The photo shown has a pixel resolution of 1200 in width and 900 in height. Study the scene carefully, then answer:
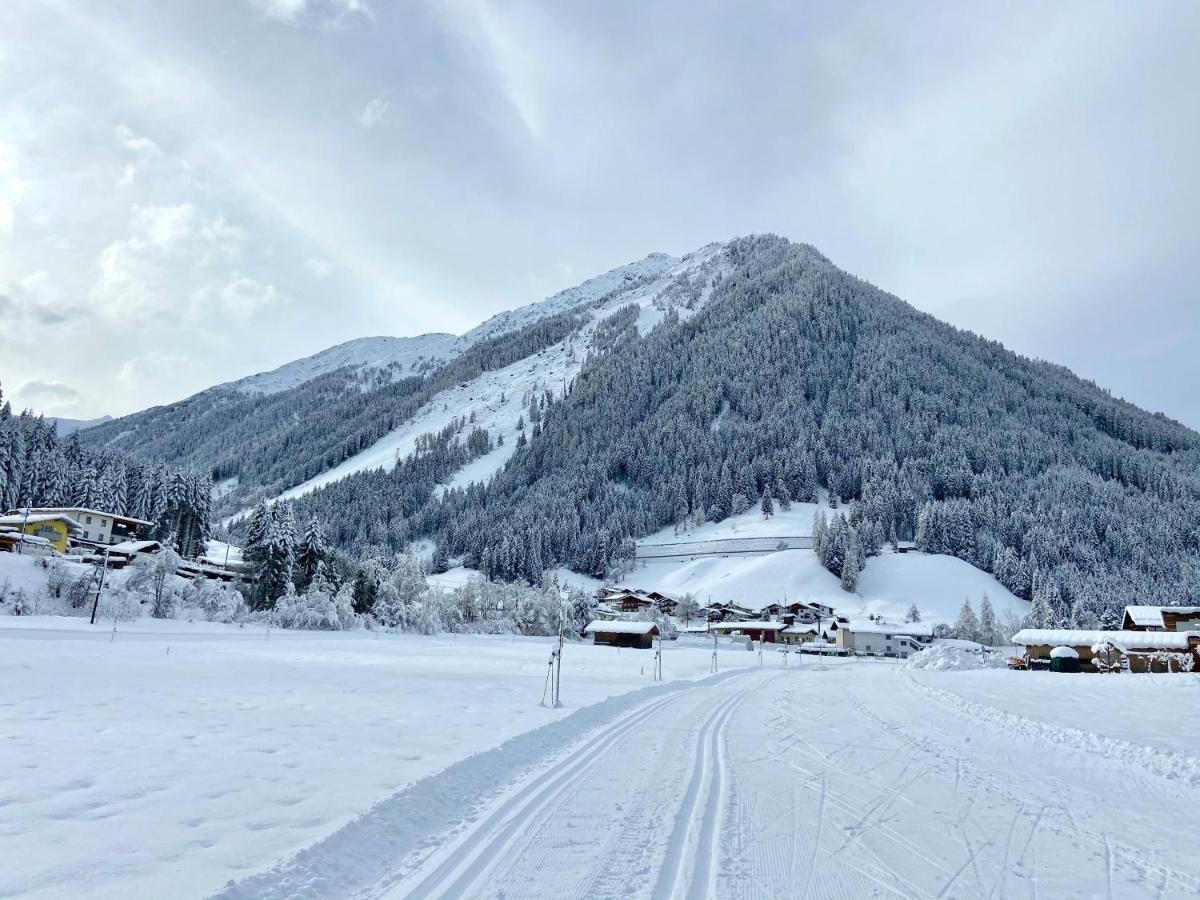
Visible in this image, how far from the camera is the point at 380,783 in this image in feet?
29.0

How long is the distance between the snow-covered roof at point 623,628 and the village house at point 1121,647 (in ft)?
140

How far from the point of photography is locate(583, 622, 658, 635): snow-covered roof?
3401 inches

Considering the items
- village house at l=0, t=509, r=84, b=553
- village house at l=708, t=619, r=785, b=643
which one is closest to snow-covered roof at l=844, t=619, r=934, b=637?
village house at l=708, t=619, r=785, b=643

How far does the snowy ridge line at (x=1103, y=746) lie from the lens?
13492 mm

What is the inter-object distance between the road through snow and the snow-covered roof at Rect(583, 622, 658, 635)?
72.6 metres

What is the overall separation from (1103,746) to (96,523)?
96164 millimetres

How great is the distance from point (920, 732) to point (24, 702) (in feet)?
67.8

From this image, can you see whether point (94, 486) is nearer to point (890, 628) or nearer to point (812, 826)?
point (812, 826)

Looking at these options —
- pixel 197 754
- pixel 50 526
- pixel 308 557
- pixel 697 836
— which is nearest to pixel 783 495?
pixel 308 557

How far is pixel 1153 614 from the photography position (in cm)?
8106

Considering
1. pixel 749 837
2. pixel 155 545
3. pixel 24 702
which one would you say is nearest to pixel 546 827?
pixel 749 837

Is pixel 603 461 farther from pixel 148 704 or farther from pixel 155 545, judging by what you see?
pixel 148 704

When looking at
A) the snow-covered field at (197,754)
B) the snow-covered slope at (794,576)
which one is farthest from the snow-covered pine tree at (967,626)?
the snow-covered field at (197,754)

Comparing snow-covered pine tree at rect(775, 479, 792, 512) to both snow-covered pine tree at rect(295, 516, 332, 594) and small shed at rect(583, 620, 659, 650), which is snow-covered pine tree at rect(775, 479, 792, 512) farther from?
snow-covered pine tree at rect(295, 516, 332, 594)
